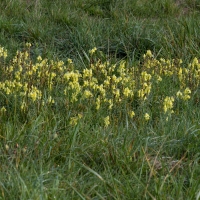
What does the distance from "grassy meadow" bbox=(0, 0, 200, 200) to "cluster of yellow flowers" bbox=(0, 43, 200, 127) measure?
0.01 meters

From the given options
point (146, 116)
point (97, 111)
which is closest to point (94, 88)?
point (97, 111)

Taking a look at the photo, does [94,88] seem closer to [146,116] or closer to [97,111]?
[97,111]

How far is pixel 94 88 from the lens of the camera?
4.50 metres

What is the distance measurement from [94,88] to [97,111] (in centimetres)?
22

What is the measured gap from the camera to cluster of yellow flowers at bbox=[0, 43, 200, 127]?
4.30 m

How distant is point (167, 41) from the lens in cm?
638

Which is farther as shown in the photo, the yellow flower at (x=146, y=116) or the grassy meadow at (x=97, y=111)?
the yellow flower at (x=146, y=116)

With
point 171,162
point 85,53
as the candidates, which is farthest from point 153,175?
point 85,53

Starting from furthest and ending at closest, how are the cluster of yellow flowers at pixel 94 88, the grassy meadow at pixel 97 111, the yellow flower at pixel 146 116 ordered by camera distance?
the cluster of yellow flowers at pixel 94 88 → the yellow flower at pixel 146 116 → the grassy meadow at pixel 97 111

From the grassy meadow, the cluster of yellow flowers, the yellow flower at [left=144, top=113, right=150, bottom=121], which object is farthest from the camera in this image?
the cluster of yellow flowers

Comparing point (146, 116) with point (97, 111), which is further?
point (97, 111)

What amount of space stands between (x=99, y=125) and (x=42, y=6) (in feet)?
11.8

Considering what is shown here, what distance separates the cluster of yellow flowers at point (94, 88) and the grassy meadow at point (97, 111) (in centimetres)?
1

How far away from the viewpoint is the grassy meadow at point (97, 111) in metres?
3.19
